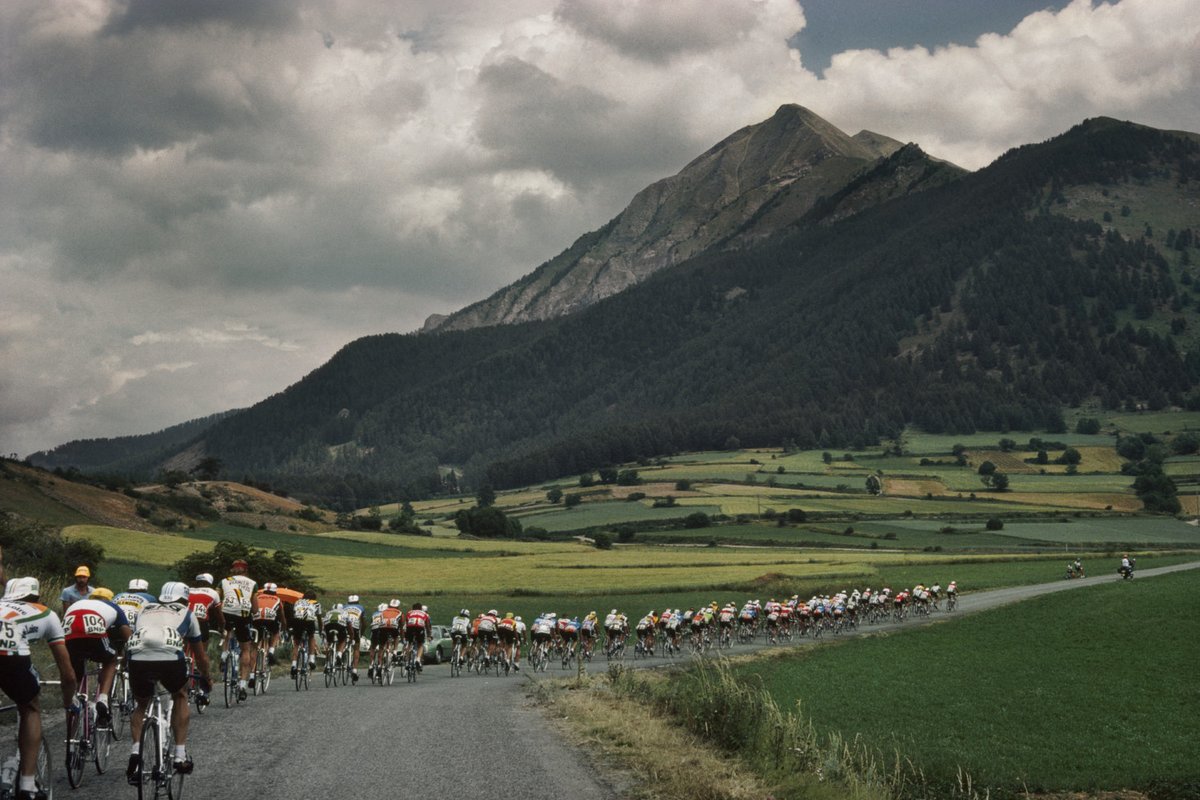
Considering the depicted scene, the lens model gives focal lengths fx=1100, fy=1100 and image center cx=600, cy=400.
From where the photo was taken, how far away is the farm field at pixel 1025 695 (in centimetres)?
2162

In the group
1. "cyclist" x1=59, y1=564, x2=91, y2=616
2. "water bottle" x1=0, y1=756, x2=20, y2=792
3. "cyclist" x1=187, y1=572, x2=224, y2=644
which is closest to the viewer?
"water bottle" x1=0, y1=756, x2=20, y2=792

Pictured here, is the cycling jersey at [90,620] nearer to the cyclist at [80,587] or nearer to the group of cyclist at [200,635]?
the group of cyclist at [200,635]

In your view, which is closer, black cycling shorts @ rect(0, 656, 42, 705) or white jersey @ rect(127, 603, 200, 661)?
black cycling shorts @ rect(0, 656, 42, 705)

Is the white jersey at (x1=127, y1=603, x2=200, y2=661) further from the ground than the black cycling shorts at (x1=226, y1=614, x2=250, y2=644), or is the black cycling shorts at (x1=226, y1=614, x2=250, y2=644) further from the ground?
the white jersey at (x1=127, y1=603, x2=200, y2=661)

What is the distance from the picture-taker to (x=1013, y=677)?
34969 mm

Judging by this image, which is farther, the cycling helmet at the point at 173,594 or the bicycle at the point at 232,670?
the bicycle at the point at 232,670

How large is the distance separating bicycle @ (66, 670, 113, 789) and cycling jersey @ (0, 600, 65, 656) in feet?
9.15

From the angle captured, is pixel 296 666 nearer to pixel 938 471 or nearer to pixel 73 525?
pixel 73 525

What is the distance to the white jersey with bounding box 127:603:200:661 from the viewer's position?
13.5 m

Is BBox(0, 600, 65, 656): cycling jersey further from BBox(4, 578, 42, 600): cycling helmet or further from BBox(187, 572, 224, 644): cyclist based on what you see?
BBox(187, 572, 224, 644): cyclist

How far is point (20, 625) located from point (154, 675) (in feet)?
7.46

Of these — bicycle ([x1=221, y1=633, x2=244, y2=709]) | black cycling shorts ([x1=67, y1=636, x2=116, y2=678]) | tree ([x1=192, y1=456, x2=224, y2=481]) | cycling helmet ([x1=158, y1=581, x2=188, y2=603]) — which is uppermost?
tree ([x1=192, y1=456, x2=224, y2=481])

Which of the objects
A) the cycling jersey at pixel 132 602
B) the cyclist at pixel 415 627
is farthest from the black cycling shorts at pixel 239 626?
the cyclist at pixel 415 627

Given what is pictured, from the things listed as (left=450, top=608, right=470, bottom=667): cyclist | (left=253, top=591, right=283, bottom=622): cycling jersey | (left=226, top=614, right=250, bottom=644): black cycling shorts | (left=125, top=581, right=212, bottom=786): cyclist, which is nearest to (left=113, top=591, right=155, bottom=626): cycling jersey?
(left=125, top=581, right=212, bottom=786): cyclist
